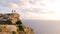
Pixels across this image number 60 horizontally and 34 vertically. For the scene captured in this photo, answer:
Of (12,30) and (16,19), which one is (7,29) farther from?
(16,19)

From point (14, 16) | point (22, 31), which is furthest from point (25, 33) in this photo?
point (14, 16)

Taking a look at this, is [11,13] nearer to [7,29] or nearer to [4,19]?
[4,19]

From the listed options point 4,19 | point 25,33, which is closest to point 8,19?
point 4,19

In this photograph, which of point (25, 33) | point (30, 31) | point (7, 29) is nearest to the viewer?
point (7, 29)

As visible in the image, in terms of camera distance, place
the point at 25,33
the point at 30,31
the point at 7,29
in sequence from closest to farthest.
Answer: the point at 7,29 → the point at 25,33 → the point at 30,31

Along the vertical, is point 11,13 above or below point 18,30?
above

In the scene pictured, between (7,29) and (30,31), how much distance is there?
7109mm

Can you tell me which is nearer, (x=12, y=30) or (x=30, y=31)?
(x=12, y=30)

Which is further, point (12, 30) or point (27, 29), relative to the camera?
point (27, 29)

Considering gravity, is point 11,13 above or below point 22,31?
above

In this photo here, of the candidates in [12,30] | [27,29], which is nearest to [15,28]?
[12,30]

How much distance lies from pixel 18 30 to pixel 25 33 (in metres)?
1.76

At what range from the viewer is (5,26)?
136 feet

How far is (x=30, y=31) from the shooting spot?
47281 mm
